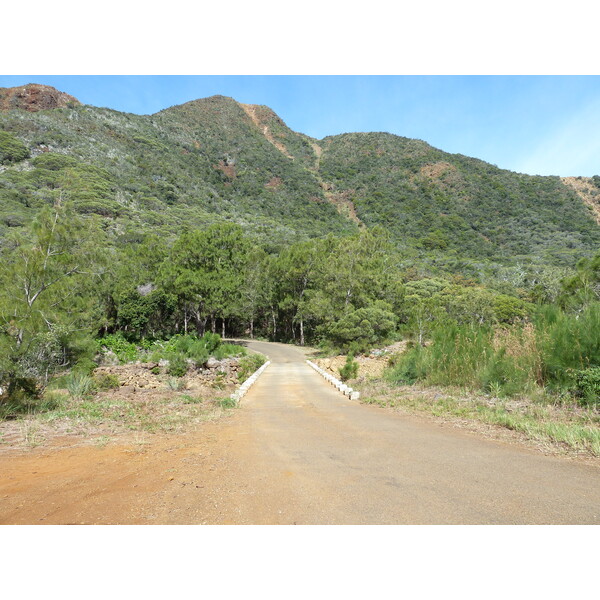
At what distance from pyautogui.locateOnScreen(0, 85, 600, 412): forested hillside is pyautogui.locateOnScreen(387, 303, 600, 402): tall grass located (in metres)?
0.05

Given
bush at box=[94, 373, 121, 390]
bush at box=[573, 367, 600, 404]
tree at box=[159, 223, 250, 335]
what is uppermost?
tree at box=[159, 223, 250, 335]

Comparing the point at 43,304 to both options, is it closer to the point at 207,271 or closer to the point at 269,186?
the point at 207,271

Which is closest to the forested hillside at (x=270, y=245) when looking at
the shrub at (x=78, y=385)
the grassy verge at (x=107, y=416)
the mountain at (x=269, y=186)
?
the shrub at (x=78, y=385)

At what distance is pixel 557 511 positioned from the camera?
9.71 feet

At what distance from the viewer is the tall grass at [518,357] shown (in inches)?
261

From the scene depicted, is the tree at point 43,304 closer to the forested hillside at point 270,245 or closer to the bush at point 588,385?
the forested hillside at point 270,245

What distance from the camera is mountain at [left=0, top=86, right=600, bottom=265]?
56.2 m

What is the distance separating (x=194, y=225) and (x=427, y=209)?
201 ft

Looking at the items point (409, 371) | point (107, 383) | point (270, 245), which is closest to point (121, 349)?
point (107, 383)

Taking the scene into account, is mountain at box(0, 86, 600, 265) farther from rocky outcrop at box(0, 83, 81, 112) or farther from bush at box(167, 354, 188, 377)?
bush at box(167, 354, 188, 377)

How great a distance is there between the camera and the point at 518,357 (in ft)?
26.3

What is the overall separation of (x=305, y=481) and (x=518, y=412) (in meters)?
4.75

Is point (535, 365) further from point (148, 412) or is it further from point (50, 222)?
point (50, 222)

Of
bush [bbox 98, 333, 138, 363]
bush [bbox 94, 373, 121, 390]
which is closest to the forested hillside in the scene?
bush [bbox 98, 333, 138, 363]
